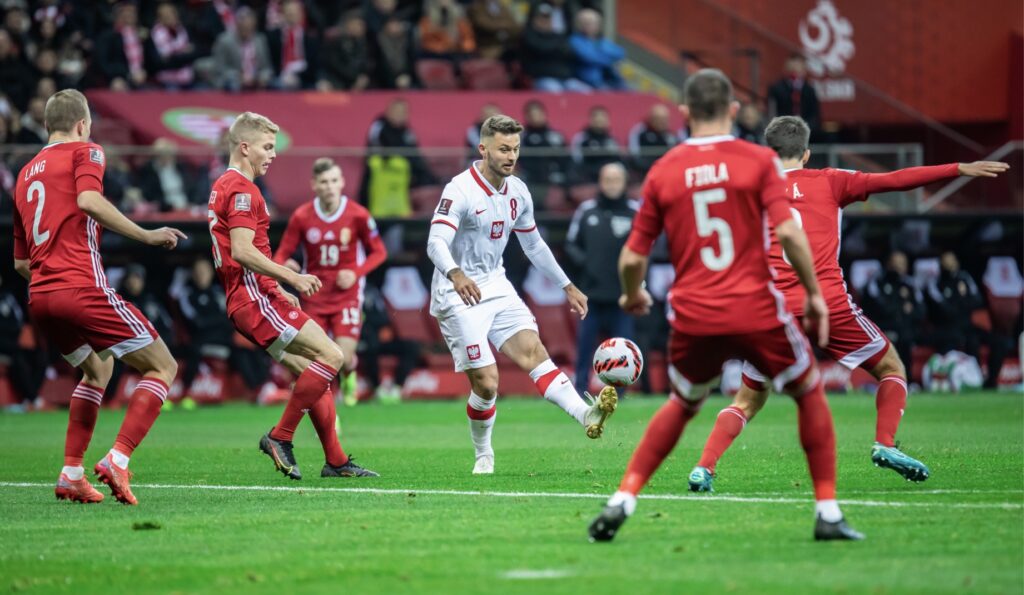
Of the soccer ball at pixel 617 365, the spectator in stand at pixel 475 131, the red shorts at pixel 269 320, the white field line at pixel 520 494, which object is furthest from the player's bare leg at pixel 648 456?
the spectator in stand at pixel 475 131

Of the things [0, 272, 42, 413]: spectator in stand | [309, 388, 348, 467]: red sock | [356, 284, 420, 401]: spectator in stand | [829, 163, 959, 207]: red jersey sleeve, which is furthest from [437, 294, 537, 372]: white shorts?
[0, 272, 42, 413]: spectator in stand

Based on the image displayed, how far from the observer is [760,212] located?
7262 mm

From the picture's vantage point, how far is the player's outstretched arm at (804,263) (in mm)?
7008

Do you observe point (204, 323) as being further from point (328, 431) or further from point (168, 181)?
point (328, 431)

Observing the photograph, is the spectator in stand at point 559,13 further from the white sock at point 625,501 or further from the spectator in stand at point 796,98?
the white sock at point 625,501

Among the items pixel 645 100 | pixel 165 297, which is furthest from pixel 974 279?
pixel 165 297

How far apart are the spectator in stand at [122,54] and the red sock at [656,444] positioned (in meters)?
17.7

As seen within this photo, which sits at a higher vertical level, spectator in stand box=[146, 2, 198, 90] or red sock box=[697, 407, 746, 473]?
spectator in stand box=[146, 2, 198, 90]

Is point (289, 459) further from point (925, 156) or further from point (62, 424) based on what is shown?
point (925, 156)

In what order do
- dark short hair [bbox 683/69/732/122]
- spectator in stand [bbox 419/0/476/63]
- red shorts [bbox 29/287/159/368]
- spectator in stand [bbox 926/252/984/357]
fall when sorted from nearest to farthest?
1. dark short hair [bbox 683/69/732/122]
2. red shorts [bbox 29/287/159/368]
3. spectator in stand [bbox 926/252/984/357]
4. spectator in stand [bbox 419/0/476/63]

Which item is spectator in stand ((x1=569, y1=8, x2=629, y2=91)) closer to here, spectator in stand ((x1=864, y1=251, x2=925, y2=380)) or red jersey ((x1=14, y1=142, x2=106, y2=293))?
spectator in stand ((x1=864, y1=251, x2=925, y2=380))

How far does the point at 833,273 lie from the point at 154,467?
5.61 m

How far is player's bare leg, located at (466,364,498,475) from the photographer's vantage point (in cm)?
1116

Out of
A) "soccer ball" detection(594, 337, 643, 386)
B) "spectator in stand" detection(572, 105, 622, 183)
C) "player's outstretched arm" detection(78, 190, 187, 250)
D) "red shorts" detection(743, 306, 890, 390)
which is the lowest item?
"soccer ball" detection(594, 337, 643, 386)
